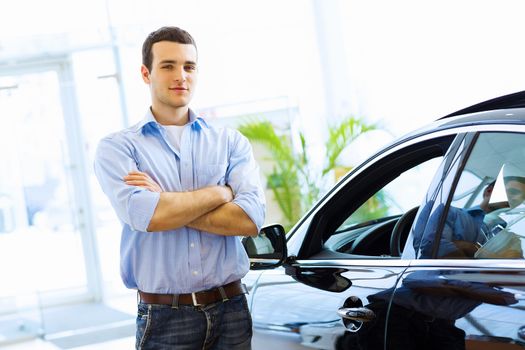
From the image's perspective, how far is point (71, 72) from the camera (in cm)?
955

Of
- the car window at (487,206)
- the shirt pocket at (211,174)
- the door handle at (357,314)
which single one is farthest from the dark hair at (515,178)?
the shirt pocket at (211,174)

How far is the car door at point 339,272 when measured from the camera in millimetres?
2678

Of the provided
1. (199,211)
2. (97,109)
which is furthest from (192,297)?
(97,109)

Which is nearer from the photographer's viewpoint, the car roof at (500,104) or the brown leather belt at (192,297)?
the car roof at (500,104)

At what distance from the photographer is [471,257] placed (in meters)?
2.42

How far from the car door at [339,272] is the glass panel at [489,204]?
0.12 m

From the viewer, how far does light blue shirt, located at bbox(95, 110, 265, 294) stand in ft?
9.54

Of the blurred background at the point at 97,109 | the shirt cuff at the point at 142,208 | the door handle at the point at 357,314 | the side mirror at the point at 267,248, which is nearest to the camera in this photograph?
the door handle at the point at 357,314

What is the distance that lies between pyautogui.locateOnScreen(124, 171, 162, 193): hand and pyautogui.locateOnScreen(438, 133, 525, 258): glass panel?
0.98 metres

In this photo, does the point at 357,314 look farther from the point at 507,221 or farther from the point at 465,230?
the point at 507,221

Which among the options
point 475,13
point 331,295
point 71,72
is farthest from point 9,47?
point 331,295

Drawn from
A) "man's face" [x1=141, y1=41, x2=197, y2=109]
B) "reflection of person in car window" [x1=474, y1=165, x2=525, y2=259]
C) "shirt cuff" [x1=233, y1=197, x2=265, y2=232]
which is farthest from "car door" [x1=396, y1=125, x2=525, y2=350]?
"man's face" [x1=141, y1=41, x2=197, y2=109]

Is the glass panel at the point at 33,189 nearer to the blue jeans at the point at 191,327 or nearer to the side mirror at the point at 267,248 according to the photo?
the side mirror at the point at 267,248

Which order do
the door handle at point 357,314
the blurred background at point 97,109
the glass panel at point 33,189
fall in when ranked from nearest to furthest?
the door handle at point 357,314 < the blurred background at point 97,109 < the glass panel at point 33,189
